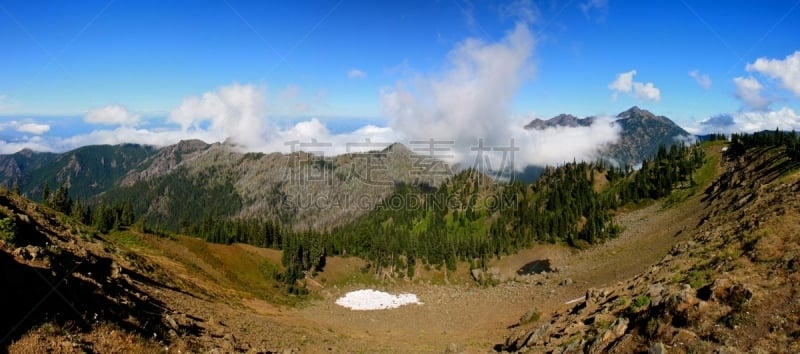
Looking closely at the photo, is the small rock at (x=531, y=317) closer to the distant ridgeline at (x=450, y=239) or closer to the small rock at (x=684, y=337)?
the small rock at (x=684, y=337)

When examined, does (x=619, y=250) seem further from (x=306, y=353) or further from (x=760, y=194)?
(x=306, y=353)

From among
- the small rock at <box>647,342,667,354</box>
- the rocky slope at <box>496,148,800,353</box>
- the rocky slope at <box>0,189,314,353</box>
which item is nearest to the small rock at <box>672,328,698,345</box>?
the rocky slope at <box>496,148,800,353</box>

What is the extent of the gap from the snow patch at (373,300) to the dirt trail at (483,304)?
261 centimetres

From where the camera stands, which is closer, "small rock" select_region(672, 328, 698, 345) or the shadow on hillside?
the shadow on hillside

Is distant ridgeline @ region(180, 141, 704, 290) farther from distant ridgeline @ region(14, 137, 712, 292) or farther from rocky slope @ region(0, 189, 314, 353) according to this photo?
rocky slope @ region(0, 189, 314, 353)

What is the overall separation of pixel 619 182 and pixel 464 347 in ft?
549

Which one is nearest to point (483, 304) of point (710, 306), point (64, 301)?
point (710, 306)

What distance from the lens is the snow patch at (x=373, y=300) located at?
8388 centimetres

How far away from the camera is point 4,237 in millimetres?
25344

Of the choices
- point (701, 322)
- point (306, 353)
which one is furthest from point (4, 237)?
point (701, 322)

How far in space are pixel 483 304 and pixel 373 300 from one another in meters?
26.1

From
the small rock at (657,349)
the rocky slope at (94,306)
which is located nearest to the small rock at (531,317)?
the rocky slope at (94,306)

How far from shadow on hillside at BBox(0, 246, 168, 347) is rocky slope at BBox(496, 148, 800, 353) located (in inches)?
1006

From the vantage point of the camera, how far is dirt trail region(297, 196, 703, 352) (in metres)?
47.2
